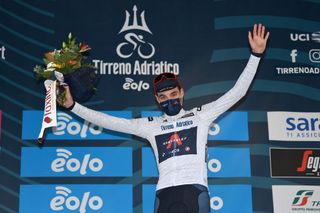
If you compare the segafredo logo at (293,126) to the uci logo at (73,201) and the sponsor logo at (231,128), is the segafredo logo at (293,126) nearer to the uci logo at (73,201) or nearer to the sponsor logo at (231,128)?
the sponsor logo at (231,128)

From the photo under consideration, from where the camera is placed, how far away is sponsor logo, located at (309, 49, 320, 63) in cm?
522

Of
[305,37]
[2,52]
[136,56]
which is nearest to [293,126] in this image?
[305,37]

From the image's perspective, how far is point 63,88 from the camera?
3.89m

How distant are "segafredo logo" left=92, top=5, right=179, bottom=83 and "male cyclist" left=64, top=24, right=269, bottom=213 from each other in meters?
0.99

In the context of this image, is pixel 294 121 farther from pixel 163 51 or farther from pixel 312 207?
pixel 163 51

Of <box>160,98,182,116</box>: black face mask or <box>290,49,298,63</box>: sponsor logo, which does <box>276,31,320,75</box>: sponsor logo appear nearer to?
<box>290,49,298,63</box>: sponsor logo

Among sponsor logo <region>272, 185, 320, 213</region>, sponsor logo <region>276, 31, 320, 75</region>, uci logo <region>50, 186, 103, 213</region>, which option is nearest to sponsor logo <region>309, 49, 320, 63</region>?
sponsor logo <region>276, 31, 320, 75</region>

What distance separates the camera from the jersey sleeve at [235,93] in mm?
3842

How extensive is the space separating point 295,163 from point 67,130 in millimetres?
1793

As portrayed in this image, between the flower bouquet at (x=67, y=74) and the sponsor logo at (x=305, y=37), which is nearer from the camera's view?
the flower bouquet at (x=67, y=74)

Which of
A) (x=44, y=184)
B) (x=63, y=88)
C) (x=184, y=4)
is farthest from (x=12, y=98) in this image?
(x=184, y=4)

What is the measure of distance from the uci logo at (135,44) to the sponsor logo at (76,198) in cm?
110

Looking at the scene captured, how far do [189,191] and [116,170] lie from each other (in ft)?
3.86

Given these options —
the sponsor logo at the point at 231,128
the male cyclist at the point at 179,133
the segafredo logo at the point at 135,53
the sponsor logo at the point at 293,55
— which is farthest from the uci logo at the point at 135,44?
the sponsor logo at the point at 293,55
